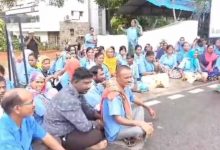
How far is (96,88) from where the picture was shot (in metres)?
5.73

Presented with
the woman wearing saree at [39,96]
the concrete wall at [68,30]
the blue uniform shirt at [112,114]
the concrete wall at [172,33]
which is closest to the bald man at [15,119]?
the blue uniform shirt at [112,114]

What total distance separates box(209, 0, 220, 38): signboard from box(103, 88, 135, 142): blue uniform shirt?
9.02 m

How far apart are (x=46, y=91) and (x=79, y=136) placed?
143cm

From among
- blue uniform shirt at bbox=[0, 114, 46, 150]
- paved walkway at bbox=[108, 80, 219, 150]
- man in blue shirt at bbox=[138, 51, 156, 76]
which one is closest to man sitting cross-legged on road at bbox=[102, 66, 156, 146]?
blue uniform shirt at bbox=[0, 114, 46, 150]

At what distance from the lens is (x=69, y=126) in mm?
4145

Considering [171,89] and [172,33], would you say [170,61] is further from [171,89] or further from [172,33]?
[172,33]

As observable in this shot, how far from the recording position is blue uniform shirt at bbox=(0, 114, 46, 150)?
2885 mm

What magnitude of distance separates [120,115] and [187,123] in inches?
70.8

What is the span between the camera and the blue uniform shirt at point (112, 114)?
4344mm

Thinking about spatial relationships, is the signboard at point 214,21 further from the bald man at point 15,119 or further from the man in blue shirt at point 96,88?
the bald man at point 15,119

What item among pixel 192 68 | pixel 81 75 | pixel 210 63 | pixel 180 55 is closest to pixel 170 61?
pixel 192 68

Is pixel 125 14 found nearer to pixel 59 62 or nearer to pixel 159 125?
pixel 59 62

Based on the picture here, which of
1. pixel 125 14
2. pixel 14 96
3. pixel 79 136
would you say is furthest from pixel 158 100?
pixel 125 14

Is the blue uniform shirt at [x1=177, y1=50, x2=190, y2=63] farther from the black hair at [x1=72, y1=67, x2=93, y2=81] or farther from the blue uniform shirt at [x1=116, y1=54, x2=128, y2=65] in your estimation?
the black hair at [x1=72, y1=67, x2=93, y2=81]
